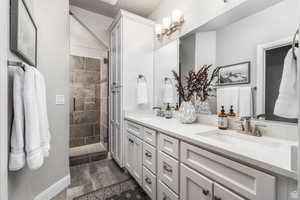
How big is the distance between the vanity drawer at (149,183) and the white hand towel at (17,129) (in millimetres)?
990

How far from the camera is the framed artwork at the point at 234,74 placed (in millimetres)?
1139

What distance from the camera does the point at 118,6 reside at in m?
2.25

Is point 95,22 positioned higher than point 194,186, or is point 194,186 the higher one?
point 95,22

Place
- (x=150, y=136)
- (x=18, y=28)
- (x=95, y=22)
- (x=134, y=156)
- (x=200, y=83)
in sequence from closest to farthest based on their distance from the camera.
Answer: (x=18, y=28) < (x=150, y=136) < (x=200, y=83) < (x=134, y=156) < (x=95, y=22)

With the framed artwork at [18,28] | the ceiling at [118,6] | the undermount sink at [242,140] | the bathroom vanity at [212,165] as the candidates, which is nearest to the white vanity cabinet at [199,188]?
the bathroom vanity at [212,165]

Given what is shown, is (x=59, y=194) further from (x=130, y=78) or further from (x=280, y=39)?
(x=280, y=39)

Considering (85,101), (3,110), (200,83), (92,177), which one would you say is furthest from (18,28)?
(85,101)

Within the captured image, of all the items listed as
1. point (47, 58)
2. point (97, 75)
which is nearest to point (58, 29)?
point (47, 58)

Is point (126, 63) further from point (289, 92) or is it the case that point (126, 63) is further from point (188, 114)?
point (289, 92)

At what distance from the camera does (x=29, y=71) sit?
Result: 31.0 inches

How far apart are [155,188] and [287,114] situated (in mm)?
1135

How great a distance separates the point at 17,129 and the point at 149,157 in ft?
3.39

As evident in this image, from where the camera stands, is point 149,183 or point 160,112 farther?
point 160,112

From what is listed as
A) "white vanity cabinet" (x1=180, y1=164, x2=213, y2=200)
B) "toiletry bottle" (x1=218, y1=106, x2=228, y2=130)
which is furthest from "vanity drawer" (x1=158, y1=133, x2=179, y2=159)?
"toiletry bottle" (x1=218, y1=106, x2=228, y2=130)
